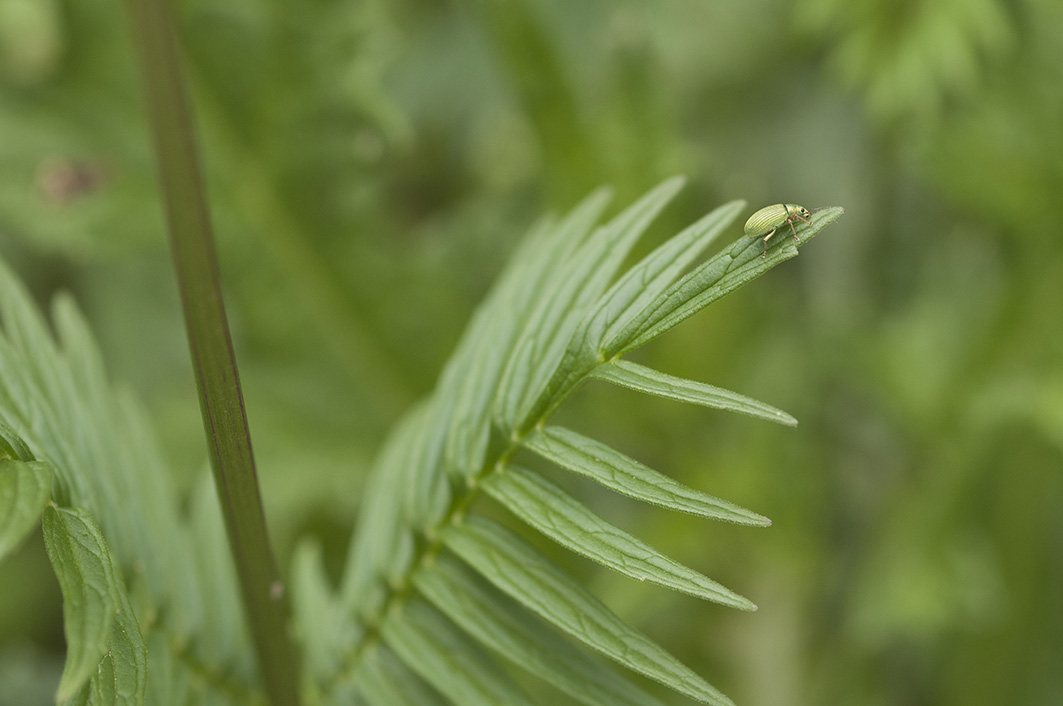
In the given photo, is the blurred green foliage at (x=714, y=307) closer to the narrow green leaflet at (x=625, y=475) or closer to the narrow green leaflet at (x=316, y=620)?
the narrow green leaflet at (x=316, y=620)

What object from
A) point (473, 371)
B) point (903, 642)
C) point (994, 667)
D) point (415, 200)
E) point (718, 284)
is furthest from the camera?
point (415, 200)

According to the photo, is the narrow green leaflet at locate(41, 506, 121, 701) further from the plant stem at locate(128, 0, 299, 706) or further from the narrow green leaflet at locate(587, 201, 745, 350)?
the narrow green leaflet at locate(587, 201, 745, 350)

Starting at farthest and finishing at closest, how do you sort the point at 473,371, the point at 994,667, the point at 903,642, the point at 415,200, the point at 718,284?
the point at 415,200 < the point at 903,642 < the point at 994,667 < the point at 473,371 < the point at 718,284

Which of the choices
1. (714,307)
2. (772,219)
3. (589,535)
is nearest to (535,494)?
(589,535)

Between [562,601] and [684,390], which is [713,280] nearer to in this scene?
[684,390]

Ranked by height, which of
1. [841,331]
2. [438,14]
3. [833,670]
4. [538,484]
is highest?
[438,14]

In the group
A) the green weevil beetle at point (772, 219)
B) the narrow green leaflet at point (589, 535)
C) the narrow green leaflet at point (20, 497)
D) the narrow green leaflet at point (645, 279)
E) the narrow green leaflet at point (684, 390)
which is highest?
the green weevil beetle at point (772, 219)

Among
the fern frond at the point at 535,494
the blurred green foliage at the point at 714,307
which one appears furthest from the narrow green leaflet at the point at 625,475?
the blurred green foliage at the point at 714,307

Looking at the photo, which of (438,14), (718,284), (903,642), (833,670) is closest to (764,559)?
(833,670)

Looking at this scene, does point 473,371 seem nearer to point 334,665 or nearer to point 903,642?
point 334,665
